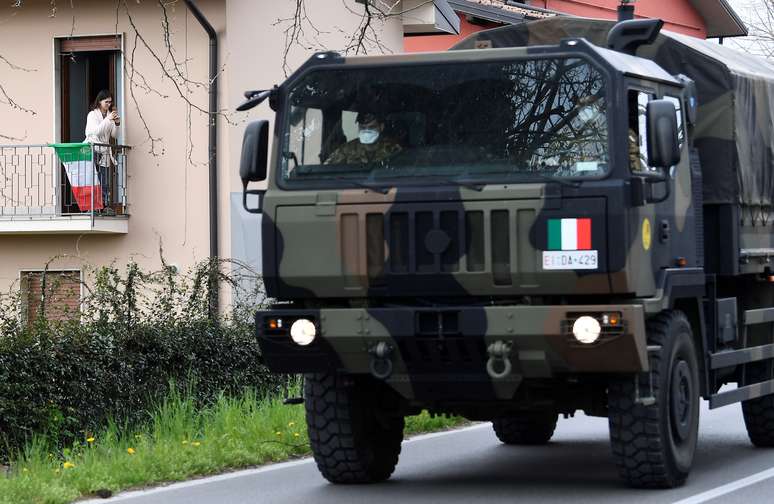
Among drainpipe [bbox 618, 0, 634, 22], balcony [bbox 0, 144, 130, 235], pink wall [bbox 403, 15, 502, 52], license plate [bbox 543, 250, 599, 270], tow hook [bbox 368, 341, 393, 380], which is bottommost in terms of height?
tow hook [bbox 368, 341, 393, 380]

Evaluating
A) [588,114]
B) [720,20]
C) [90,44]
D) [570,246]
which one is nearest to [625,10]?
[588,114]

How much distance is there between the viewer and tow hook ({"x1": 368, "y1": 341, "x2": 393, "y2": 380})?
400 inches

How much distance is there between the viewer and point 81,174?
24.1m

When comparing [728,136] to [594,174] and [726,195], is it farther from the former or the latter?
[594,174]

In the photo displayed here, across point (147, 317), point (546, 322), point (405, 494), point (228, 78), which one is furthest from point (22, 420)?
point (228, 78)

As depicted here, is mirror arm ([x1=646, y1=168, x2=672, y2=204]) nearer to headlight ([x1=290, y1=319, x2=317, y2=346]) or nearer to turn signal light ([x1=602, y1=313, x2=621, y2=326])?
turn signal light ([x1=602, y1=313, x2=621, y2=326])

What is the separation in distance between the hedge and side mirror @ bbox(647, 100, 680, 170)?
18.3 feet

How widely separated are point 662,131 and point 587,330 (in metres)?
1.28

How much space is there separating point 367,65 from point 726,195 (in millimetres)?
2771

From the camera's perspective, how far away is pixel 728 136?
1158 cm

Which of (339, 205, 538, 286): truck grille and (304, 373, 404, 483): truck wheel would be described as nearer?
(339, 205, 538, 286): truck grille

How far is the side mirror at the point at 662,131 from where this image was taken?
994 cm

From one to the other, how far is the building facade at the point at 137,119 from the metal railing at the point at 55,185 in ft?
0.07

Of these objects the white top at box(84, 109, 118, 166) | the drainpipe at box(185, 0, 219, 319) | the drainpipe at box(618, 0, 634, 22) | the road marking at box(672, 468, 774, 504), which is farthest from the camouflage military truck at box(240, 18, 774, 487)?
the white top at box(84, 109, 118, 166)
